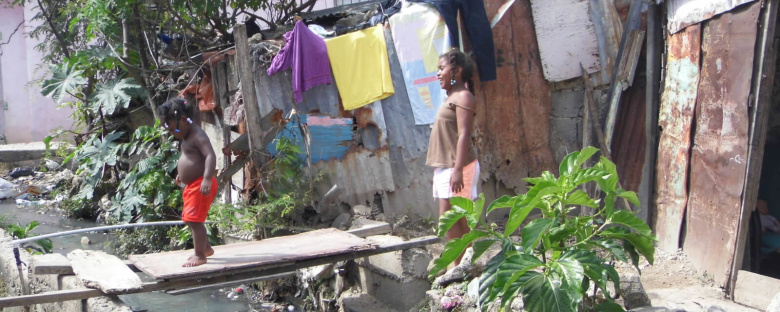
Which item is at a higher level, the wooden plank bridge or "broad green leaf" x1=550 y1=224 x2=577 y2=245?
"broad green leaf" x1=550 y1=224 x2=577 y2=245

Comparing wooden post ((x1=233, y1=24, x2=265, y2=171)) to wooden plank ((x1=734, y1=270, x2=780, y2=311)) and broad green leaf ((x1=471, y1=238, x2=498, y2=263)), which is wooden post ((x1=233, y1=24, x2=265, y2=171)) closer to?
broad green leaf ((x1=471, y1=238, x2=498, y2=263))

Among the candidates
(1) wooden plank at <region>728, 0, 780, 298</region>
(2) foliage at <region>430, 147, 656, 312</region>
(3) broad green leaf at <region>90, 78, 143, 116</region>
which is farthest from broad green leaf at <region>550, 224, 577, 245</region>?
(3) broad green leaf at <region>90, 78, 143, 116</region>

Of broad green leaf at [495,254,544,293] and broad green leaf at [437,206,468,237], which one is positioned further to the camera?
broad green leaf at [437,206,468,237]

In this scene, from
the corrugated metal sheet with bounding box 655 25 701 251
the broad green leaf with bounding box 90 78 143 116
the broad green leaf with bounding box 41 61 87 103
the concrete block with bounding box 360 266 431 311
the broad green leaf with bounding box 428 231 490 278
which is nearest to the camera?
the broad green leaf with bounding box 428 231 490 278

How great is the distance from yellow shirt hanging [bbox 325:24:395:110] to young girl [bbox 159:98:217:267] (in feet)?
6.82

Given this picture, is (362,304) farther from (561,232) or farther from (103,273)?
(561,232)

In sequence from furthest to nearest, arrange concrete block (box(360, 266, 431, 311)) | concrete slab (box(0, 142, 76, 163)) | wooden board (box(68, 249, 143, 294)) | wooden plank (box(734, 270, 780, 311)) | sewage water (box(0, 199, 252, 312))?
concrete slab (box(0, 142, 76, 163)) < sewage water (box(0, 199, 252, 312)) < concrete block (box(360, 266, 431, 311)) < wooden plank (box(734, 270, 780, 311)) < wooden board (box(68, 249, 143, 294))

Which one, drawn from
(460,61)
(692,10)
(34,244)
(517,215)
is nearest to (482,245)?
(517,215)

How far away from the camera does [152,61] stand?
8688 millimetres

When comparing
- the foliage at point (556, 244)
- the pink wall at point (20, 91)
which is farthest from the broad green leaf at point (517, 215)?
the pink wall at point (20, 91)

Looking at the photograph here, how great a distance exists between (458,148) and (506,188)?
2.44 meters

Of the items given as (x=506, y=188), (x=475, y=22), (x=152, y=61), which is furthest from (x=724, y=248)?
(x=152, y=61)

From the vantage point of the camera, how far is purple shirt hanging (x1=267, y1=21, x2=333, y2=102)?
6.37 meters

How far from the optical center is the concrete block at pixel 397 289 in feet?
16.8
